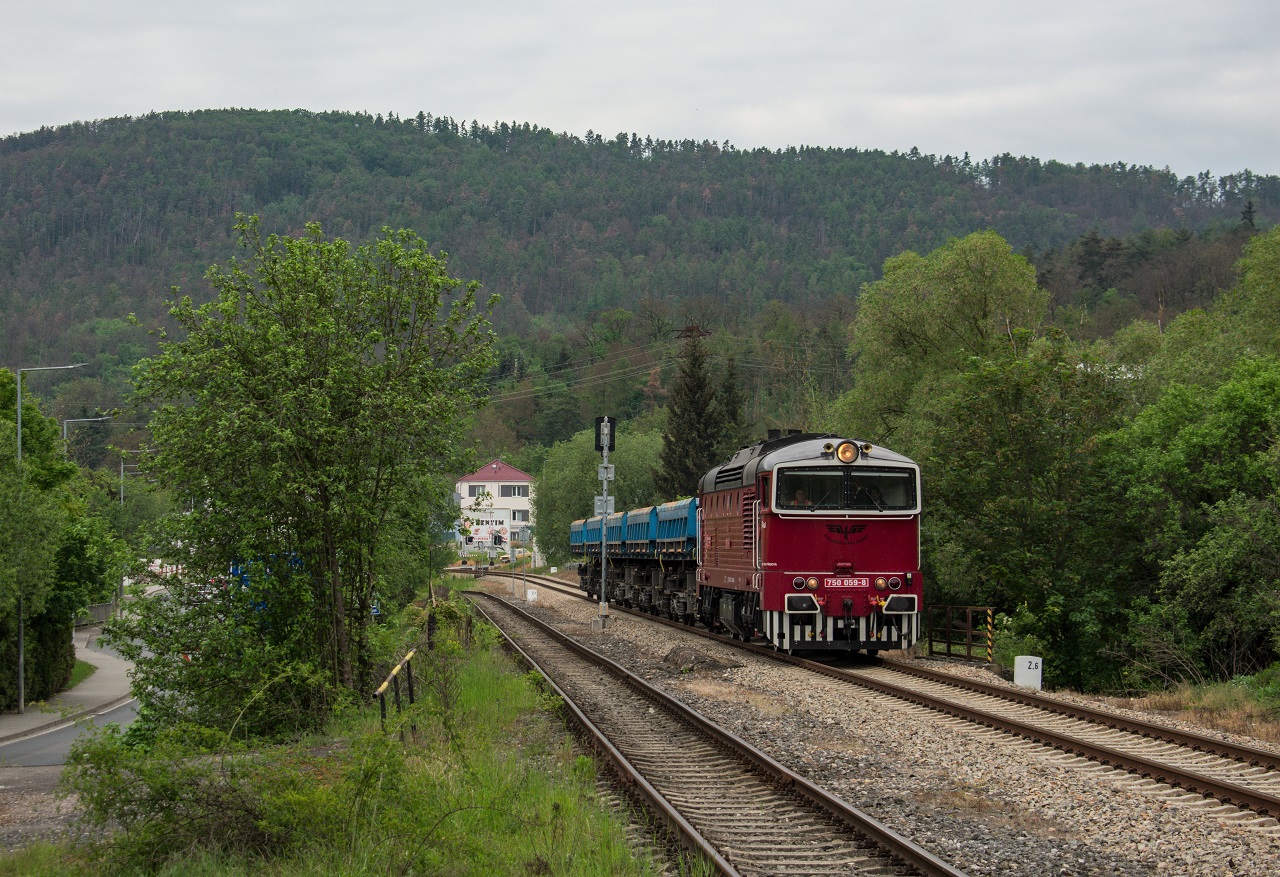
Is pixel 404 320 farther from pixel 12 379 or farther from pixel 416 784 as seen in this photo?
pixel 12 379

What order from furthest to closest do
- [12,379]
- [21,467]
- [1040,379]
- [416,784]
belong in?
[12,379] → [21,467] → [1040,379] → [416,784]

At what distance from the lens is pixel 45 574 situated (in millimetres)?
29938

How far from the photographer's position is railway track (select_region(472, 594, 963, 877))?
791 cm

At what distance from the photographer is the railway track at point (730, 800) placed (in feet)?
26.0

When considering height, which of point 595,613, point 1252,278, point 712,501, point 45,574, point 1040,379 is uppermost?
point 1252,278

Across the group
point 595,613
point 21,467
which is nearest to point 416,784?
point 21,467

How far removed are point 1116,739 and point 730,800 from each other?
5.08 meters

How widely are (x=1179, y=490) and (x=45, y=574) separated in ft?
91.1

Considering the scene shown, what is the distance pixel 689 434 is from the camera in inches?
2621

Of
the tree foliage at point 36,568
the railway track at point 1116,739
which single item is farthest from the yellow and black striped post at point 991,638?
the tree foliage at point 36,568

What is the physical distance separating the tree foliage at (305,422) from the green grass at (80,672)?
78.0 ft

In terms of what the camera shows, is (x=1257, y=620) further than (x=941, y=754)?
Yes

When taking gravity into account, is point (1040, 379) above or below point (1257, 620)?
above

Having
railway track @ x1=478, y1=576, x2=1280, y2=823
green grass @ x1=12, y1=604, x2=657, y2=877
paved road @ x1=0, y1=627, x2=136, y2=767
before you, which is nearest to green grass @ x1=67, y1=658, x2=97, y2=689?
paved road @ x1=0, y1=627, x2=136, y2=767
